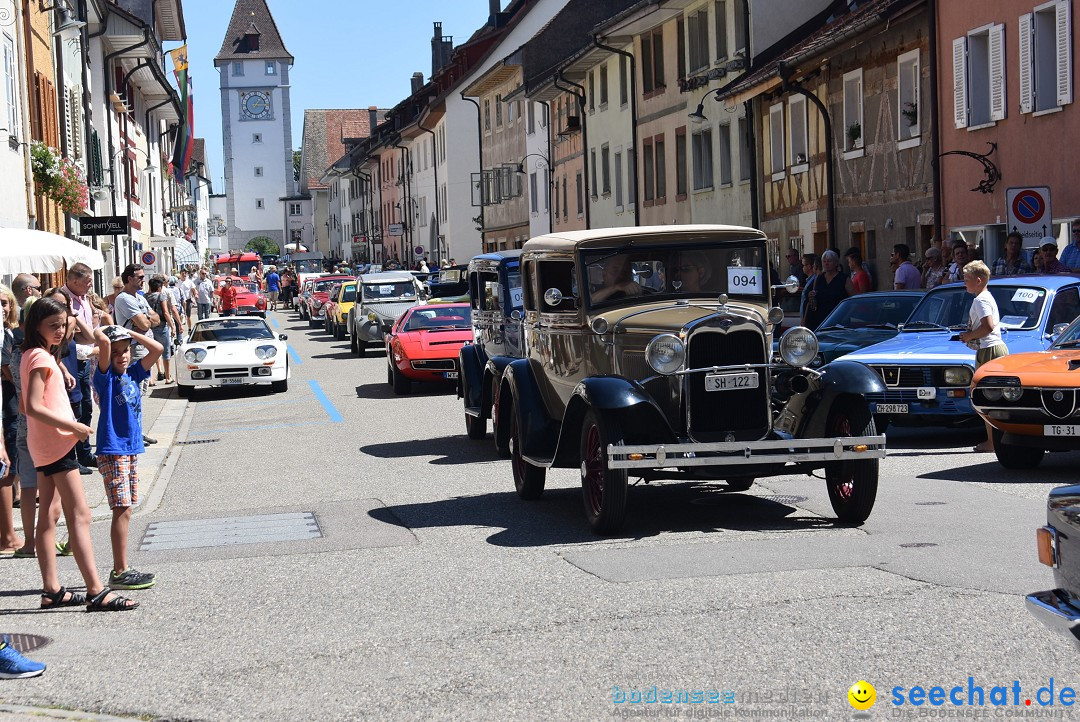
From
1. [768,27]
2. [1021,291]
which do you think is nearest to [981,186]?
[1021,291]

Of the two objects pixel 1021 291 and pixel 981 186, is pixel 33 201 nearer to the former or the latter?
pixel 981 186

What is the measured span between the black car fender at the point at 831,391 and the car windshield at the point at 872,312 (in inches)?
291

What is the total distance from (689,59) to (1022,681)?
115 feet

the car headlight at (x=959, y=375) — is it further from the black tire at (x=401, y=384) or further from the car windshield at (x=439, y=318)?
the car windshield at (x=439, y=318)

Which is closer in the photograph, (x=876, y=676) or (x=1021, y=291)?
(x=876, y=676)

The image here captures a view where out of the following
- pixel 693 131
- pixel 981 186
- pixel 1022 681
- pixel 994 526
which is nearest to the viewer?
pixel 1022 681

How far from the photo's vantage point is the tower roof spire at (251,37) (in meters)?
148

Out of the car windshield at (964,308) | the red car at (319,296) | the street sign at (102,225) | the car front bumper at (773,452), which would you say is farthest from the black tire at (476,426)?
the red car at (319,296)

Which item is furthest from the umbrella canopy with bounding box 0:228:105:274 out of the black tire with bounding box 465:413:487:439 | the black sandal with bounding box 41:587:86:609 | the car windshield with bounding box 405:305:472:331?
the car windshield with bounding box 405:305:472:331

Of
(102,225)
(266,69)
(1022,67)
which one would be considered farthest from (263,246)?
(1022,67)

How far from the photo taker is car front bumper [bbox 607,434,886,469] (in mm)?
9758

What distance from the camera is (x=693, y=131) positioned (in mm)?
39594

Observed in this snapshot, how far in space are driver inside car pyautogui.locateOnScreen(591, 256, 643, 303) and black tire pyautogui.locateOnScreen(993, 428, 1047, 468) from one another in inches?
133

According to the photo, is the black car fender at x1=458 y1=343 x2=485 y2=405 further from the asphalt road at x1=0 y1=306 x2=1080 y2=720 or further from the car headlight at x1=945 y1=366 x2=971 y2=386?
the car headlight at x1=945 y1=366 x2=971 y2=386
